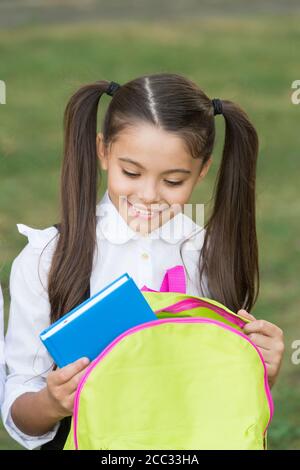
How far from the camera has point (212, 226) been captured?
84.7 inches

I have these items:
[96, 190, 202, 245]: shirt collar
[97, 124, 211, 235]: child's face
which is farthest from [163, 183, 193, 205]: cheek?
[96, 190, 202, 245]: shirt collar

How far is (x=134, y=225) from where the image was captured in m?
2.04

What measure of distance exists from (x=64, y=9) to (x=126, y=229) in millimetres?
5929

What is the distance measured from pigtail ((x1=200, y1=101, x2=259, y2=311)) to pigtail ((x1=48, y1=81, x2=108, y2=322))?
0.23 meters

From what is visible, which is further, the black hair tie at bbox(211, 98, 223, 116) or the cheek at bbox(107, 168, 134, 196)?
the black hair tie at bbox(211, 98, 223, 116)

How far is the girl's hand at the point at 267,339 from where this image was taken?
1878 millimetres

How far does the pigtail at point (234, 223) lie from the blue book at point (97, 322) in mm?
348

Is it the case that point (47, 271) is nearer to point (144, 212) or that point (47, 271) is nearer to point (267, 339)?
point (144, 212)

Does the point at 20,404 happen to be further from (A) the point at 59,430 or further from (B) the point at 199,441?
(B) the point at 199,441

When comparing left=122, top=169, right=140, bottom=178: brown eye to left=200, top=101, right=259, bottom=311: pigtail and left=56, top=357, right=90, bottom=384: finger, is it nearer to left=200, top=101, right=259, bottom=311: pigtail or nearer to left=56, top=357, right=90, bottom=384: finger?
left=200, top=101, right=259, bottom=311: pigtail

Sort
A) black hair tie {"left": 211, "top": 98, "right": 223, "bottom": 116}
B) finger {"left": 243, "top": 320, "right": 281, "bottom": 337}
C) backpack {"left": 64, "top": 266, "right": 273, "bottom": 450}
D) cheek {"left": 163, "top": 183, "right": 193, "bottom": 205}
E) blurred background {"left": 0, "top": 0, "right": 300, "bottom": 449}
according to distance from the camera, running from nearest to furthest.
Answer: backpack {"left": 64, "top": 266, "right": 273, "bottom": 450} → finger {"left": 243, "top": 320, "right": 281, "bottom": 337} → cheek {"left": 163, "top": 183, "right": 193, "bottom": 205} → black hair tie {"left": 211, "top": 98, "right": 223, "bottom": 116} → blurred background {"left": 0, "top": 0, "right": 300, "bottom": 449}

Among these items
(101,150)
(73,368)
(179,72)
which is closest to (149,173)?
(101,150)

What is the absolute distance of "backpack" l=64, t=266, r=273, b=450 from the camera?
172 centimetres

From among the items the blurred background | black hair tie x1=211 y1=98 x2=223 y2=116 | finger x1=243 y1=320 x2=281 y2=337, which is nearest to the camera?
finger x1=243 y1=320 x2=281 y2=337
